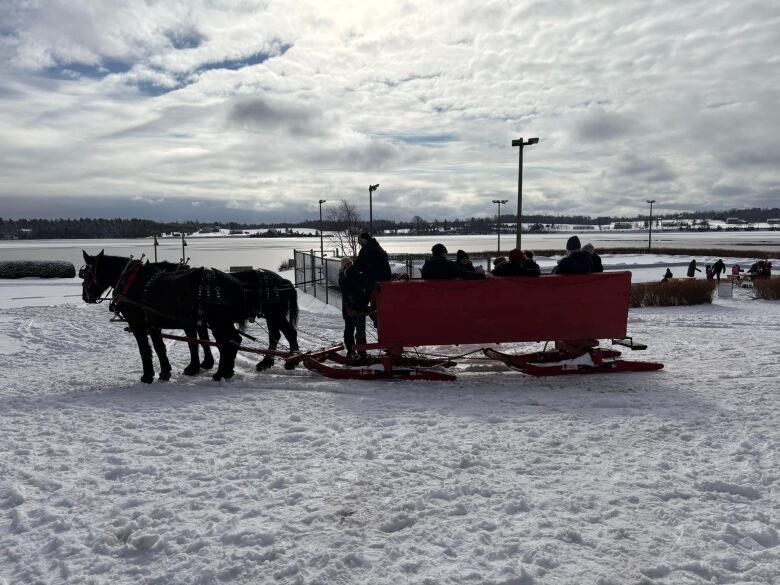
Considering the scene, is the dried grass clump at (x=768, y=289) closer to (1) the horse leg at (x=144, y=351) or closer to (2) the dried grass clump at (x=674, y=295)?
(2) the dried grass clump at (x=674, y=295)

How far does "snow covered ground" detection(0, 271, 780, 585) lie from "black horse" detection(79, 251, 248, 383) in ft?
1.82

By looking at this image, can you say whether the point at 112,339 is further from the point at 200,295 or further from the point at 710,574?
the point at 710,574

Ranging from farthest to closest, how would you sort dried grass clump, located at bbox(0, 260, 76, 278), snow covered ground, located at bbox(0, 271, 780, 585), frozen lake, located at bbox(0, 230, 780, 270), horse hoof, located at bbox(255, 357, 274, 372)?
Result: frozen lake, located at bbox(0, 230, 780, 270) → dried grass clump, located at bbox(0, 260, 76, 278) → horse hoof, located at bbox(255, 357, 274, 372) → snow covered ground, located at bbox(0, 271, 780, 585)

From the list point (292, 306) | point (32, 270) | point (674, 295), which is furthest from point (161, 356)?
point (32, 270)

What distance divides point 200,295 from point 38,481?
12.2 ft

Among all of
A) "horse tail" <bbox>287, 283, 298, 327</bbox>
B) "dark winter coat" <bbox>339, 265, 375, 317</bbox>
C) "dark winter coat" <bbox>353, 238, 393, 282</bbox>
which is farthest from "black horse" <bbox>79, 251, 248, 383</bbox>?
"dark winter coat" <bbox>353, 238, 393, 282</bbox>

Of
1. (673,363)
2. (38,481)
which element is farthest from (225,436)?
(673,363)

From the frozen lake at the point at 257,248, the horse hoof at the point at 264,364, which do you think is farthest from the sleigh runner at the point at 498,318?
the frozen lake at the point at 257,248

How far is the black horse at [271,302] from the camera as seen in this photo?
8.17 meters

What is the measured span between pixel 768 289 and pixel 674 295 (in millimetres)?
3930

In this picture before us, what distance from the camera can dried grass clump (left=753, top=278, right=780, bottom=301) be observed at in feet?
60.3

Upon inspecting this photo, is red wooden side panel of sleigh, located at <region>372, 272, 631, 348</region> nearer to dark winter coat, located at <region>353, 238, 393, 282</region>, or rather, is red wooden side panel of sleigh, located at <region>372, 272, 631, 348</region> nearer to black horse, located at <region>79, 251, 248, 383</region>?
dark winter coat, located at <region>353, 238, 393, 282</region>

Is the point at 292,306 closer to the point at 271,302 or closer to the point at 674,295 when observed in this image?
the point at 271,302

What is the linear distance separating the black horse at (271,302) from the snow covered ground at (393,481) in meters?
1.34
